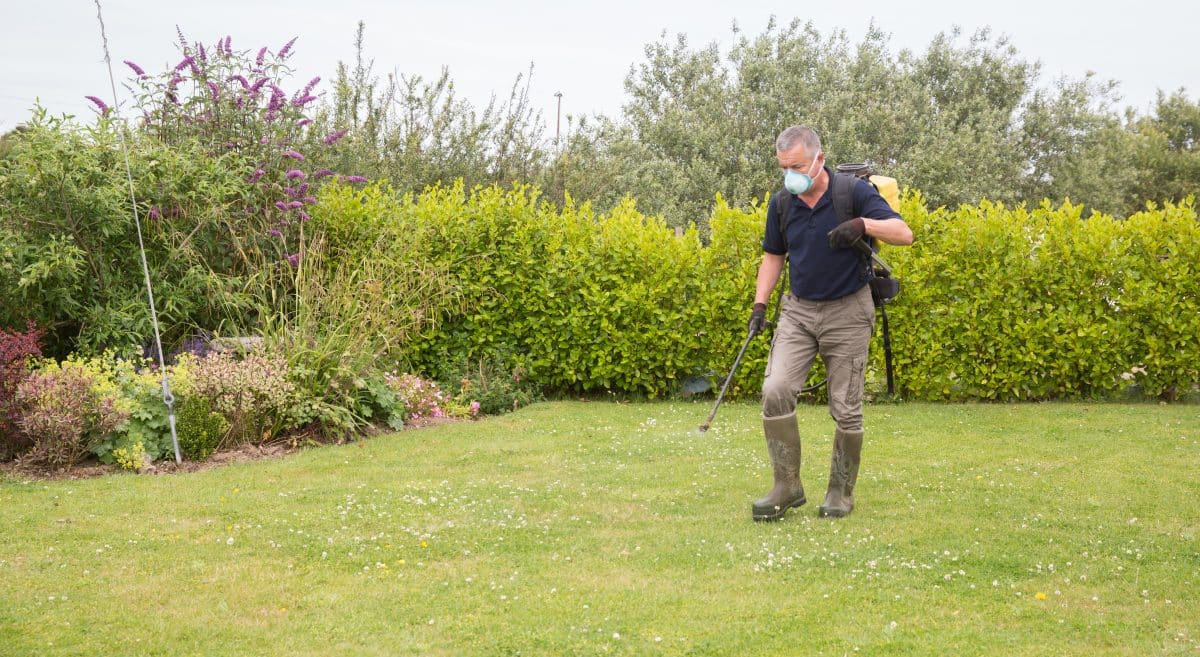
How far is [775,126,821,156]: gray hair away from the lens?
5578 mm

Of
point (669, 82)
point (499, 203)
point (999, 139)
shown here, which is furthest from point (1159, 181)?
point (499, 203)

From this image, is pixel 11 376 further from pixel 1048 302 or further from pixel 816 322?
pixel 1048 302

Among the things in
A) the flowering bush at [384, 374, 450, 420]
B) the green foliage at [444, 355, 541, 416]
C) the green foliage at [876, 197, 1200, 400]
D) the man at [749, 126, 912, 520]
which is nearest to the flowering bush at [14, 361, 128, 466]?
the flowering bush at [384, 374, 450, 420]

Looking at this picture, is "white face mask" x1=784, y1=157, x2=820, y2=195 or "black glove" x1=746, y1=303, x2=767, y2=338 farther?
"black glove" x1=746, y1=303, x2=767, y2=338

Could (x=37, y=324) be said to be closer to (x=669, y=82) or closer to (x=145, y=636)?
(x=145, y=636)

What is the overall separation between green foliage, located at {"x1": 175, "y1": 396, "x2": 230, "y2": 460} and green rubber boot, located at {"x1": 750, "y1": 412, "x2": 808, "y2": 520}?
4.23 metres

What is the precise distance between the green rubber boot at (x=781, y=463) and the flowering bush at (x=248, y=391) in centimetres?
410

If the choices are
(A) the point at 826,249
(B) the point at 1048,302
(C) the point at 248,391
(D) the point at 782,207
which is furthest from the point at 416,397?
(B) the point at 1048,302

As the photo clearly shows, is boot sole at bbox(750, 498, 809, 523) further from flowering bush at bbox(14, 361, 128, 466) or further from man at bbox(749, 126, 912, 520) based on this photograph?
flowering bush at bbox(14, 361, 128, 466)

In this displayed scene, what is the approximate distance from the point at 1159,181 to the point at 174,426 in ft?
118

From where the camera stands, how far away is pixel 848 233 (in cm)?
537

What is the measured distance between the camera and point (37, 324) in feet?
27.6

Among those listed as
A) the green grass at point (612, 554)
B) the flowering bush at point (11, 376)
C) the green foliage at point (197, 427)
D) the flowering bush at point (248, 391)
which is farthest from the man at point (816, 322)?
the flowering bush at point (11, 376)

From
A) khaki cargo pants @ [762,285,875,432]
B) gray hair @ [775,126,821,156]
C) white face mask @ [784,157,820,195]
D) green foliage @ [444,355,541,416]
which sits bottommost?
green foliage @ [444,355,541,416]
